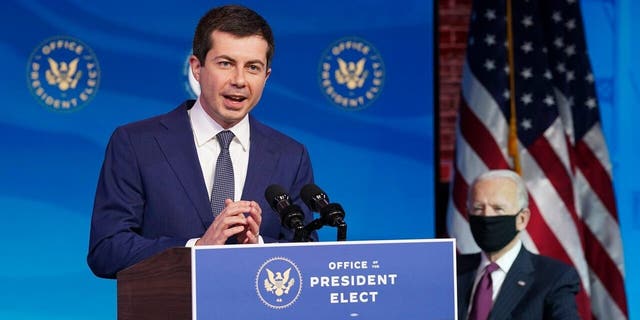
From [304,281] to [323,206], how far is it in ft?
0.70

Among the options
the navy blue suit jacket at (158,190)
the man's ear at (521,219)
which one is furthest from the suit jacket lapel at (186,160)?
the man's ear at (521,219)

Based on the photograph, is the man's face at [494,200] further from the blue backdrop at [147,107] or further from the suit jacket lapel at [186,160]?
the suit jacket lapel at [186,160]

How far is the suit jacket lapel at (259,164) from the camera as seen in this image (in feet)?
9.04

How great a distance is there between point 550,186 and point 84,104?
2328 millimetres

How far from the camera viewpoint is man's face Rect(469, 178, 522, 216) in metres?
4.45

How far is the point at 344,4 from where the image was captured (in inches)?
230

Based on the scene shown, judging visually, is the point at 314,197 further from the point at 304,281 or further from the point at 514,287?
the point at 514,287

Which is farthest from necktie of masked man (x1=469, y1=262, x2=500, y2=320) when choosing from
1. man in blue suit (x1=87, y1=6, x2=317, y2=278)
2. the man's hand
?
the man's hand

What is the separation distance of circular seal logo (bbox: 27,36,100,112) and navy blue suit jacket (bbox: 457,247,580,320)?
2.17 m

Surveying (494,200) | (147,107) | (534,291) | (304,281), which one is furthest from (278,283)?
(147,107)

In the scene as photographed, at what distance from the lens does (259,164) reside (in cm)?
279

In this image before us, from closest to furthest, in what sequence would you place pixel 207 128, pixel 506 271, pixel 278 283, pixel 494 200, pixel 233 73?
pixel 278 283
pixel 233 73
pixel 207 128
pixel 506 271
pixel 494 200

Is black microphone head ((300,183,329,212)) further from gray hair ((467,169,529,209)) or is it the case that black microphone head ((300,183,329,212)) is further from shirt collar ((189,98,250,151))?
gray hair ((467,169,529,209))

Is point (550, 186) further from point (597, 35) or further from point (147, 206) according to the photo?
point (147, 206)
